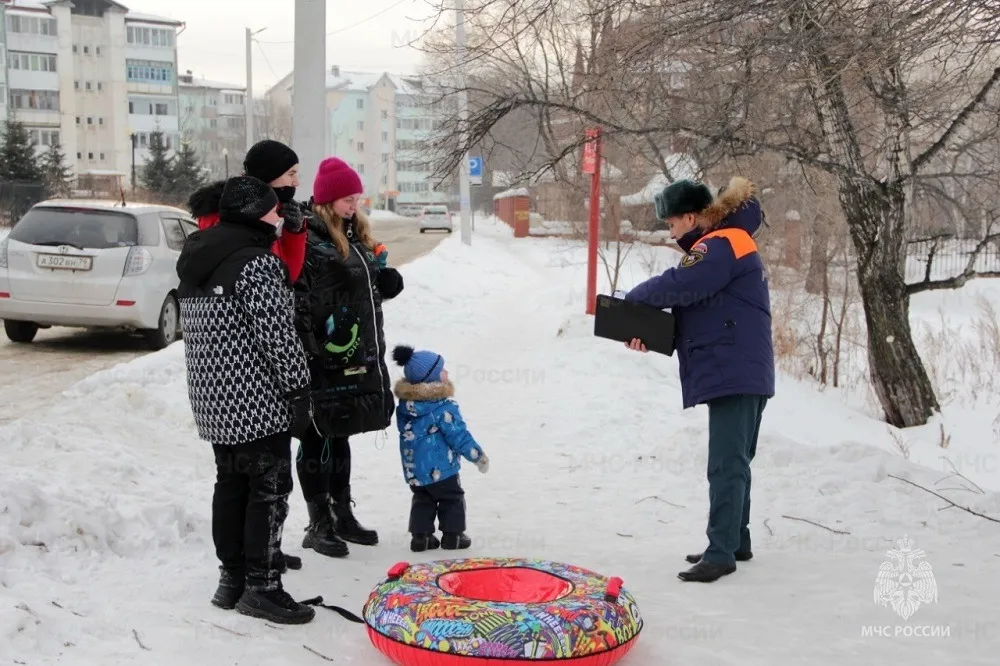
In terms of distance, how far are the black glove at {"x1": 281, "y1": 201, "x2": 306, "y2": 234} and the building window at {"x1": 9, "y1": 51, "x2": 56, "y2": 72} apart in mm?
83857

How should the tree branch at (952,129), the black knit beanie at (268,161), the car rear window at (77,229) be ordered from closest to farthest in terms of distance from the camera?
the black knit beanie at (268,161), the tree branch at (952,129), the car rear window at (77,229)

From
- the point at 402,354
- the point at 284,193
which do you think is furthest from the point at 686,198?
the point at 284,193

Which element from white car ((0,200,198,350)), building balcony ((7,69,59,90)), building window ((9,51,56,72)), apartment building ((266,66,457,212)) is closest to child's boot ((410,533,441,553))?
white car ((0,200,198,350))

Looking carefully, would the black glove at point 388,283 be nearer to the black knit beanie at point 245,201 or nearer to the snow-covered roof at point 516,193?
the black knit beanie at point 245,201

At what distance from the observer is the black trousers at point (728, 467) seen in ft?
16.6

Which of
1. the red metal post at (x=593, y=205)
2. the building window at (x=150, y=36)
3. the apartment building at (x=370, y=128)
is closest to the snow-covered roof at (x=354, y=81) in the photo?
the apartment building at (x=370, y=128)

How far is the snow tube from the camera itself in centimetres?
366

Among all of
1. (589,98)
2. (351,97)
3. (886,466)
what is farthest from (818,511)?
(351,97)

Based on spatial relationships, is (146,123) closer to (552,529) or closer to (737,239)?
(552,529)

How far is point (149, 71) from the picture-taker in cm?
8556

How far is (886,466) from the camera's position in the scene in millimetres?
7016

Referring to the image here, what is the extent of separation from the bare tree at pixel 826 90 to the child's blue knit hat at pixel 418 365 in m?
2.78

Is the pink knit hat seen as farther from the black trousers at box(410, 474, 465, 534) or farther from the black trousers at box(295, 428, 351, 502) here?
the black trousers at box(410, 474, 465, 534)

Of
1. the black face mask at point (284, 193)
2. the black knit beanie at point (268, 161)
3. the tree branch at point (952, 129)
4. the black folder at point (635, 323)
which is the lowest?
the black folder at point (635, 323)
